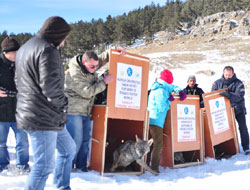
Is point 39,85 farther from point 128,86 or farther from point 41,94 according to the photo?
point 128,86

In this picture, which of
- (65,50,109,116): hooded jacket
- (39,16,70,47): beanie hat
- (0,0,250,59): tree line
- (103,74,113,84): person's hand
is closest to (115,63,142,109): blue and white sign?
(103,74,113,84): person's hand

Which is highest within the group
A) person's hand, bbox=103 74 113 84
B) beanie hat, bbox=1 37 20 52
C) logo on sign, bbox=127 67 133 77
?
beanie hat, bbox=1 37 20 52

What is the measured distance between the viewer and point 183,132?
4910 millimetres

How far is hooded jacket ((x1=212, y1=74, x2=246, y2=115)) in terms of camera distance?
219 inches

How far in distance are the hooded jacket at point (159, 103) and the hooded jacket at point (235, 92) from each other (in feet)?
5.75

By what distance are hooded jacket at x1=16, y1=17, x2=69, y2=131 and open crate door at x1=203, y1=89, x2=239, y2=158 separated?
3649 millimetres

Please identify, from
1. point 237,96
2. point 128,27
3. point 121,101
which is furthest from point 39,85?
point 128,27

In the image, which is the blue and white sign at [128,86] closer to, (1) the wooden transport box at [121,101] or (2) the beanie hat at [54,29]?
(1) the wooden transport box at [121,101]

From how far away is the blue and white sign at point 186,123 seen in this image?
4.89m

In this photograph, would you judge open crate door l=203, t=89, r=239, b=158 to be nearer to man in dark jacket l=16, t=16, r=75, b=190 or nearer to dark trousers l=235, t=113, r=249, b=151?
dark trousers l=235, t=113, r=249, b=151

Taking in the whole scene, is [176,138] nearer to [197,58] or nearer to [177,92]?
[177,92]

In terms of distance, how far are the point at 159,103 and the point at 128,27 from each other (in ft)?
201

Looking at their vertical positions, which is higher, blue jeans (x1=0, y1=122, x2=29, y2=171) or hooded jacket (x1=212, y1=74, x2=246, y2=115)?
hooded jacket (x1=212, y1=74, x2=246, y2=115)

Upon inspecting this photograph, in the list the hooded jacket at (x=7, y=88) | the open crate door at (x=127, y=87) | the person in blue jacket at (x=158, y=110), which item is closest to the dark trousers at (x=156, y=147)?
the person in blue jacket at (x=158, y=110)
